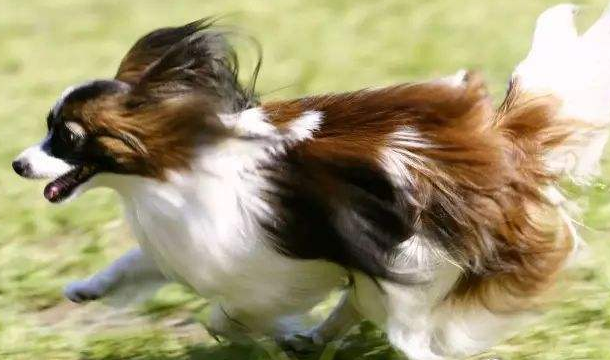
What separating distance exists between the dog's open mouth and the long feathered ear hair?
0.80 feet

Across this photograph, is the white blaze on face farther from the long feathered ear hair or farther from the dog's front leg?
the dog's front leg

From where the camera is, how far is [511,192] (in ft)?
12.2

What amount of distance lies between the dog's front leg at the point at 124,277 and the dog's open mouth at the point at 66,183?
590mm

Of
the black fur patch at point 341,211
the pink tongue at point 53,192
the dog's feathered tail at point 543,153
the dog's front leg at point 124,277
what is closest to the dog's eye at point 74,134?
the pink tongue at point 53,192

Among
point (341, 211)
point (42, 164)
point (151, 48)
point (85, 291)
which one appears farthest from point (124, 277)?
point (341, 211)

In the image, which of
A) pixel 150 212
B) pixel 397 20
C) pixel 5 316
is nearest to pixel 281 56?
pixel 397 20

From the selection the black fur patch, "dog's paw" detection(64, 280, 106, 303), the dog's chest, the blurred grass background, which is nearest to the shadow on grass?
the blurred grass background

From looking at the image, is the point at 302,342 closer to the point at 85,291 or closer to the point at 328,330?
the point at 328,330

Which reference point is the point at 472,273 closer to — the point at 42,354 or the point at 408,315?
the point at 408,315

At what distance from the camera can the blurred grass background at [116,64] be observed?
462 centimetres

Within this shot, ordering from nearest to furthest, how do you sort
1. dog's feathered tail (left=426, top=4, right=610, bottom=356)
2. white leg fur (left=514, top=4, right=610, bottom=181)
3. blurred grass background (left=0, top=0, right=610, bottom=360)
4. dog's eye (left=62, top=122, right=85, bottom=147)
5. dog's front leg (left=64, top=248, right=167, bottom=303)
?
1. dog's eye (left=62, top=122, right=85, bottom=147)
2. dog's feathered tail (left=426, top=4, right=610, bottom=356)
3. white leg fur (left=514, top=4, right=610, bottom=181)
4. dog's front leg (left=64, top=248, right=167, bottom=303)
5. blurred grass background (left=0, top=0, right=610, bottom=360)

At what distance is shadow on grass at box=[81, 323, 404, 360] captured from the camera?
14.3 ft

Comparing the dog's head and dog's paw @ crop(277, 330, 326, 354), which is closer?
the dog's head

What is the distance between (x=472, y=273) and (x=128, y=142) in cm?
108
